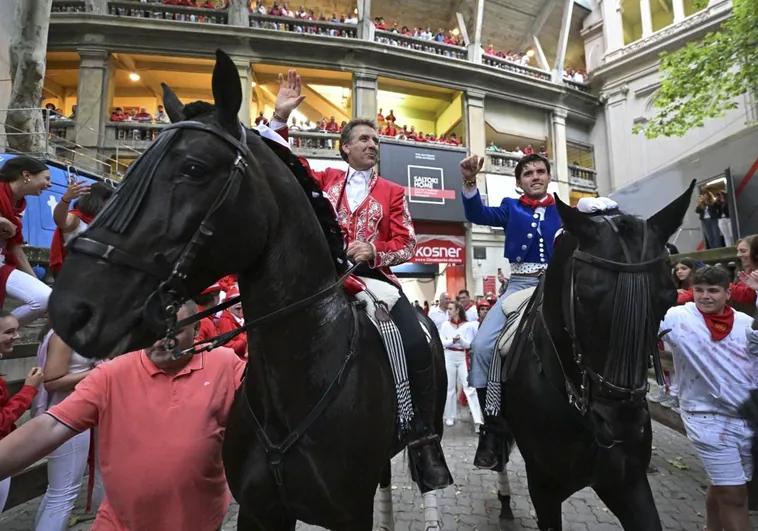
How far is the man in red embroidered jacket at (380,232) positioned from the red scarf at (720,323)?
271cm

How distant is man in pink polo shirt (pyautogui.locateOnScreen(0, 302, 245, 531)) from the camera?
2.23 meters

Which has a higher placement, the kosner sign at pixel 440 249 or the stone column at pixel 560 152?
the stone column at pixel 560 152

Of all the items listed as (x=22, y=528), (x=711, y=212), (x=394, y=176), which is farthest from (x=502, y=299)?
(x=394, y=176)

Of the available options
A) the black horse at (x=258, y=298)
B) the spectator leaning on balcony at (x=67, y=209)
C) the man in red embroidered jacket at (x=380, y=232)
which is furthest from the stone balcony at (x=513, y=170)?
the black horse at (x=258, y=298)

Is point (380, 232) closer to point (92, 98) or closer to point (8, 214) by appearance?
point (8, 214)

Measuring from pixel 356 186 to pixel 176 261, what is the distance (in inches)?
76.0

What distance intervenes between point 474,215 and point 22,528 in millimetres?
5563

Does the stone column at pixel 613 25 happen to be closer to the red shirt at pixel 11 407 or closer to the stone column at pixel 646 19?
the stone column at pixel 646 19

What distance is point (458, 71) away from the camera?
2289 centimetres

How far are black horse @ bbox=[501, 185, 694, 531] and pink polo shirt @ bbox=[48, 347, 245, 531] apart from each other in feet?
6.93

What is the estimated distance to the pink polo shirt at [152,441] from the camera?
7.32ft

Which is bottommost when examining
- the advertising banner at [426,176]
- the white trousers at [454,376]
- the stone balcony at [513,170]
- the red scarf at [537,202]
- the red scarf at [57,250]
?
the white trousers at [454,376]

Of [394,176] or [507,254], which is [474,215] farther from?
[394,176]

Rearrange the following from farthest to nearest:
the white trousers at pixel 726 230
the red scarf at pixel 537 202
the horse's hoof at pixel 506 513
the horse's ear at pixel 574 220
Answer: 1. the white trousers at pixel 726 230
2. the horse's hoof at pixel 506 513
3. the red scarf at pixel 537 202
4. the horse's ear at pixel 574 220
